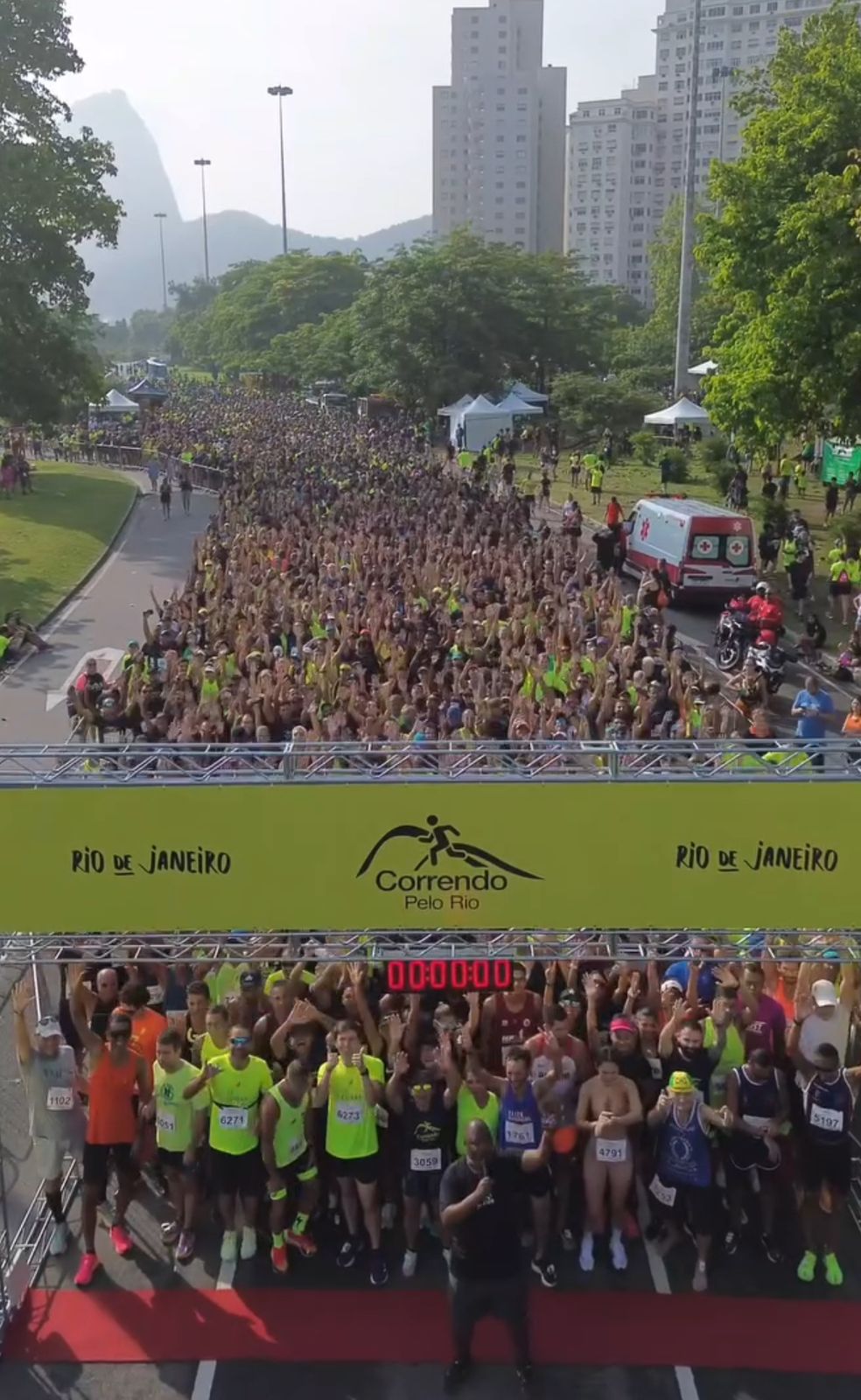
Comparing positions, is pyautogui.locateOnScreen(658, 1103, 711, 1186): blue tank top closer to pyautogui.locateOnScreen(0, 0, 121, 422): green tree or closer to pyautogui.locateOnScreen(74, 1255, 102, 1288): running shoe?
pyautogui.locateOnScreen(74, 1255, 102, 1288): running shoe

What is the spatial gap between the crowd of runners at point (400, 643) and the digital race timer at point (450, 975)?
152cm

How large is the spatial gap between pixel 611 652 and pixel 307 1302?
29.5 feet

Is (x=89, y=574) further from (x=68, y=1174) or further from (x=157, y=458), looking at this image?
(x=68, y=1174)

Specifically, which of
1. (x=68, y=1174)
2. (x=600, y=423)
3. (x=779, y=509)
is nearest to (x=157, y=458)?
(x=600, y=423)

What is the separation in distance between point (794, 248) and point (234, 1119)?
22.3 metres

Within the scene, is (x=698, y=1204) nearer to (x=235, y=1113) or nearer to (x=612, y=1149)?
(x=612, y=1149)

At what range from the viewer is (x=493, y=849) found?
21.4 ft

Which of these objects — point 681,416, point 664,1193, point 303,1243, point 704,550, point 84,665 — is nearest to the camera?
point 664,1193

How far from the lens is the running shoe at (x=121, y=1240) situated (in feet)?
24.3

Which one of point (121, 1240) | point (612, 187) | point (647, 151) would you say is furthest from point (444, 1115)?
point (647, 151)

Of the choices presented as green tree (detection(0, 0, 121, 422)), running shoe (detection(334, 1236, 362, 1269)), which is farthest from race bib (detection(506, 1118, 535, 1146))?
green tree (detection(0, 0, 121, 422))

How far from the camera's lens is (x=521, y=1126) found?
680 centimetres

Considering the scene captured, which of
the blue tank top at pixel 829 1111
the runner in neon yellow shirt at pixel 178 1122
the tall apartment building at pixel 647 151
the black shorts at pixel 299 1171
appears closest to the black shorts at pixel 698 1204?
the blue tank top at pixel 829 1111

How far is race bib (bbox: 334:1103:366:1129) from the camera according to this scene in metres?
6.97
